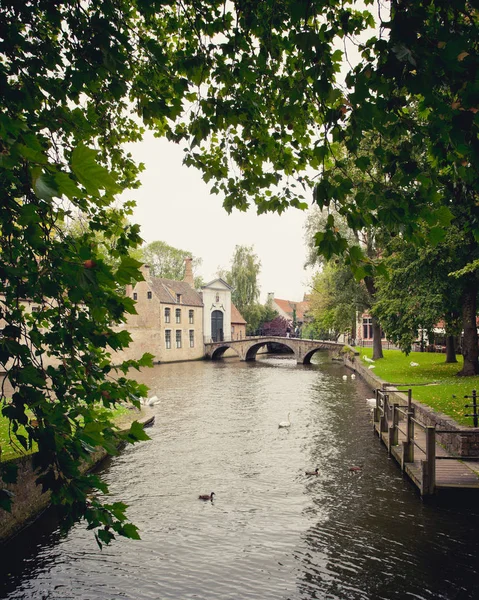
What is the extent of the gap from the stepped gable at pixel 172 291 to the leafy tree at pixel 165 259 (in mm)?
11708

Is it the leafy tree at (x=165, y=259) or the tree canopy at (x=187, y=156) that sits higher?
the leafy tree at (x=165, y=259)

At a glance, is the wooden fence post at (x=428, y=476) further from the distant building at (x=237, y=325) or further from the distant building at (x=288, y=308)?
the distant building at (x=288, y=308)

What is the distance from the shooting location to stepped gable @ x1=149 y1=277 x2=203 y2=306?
4634 cm

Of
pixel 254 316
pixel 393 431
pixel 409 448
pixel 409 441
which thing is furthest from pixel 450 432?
pixel 254 316

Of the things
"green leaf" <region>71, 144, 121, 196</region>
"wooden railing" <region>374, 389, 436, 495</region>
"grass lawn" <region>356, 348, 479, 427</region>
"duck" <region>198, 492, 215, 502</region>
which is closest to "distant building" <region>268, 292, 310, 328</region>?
"grass lawn" <region>356, 348, 479, 427</region>

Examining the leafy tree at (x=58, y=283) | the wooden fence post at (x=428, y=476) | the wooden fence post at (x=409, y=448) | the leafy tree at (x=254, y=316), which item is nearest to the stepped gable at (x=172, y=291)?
the leafy tree at (x=254, y=316)

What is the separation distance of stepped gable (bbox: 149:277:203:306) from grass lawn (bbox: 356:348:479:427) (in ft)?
78.0

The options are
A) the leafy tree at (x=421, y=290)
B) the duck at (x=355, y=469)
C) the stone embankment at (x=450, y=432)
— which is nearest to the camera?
the stone embankment at (x=450, y=432)

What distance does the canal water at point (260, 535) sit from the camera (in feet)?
21.8

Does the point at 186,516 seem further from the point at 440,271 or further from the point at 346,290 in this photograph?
the point at 346,290

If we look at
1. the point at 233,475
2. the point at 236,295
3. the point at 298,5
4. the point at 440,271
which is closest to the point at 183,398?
the point at 233,475

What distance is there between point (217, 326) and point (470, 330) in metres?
36.8

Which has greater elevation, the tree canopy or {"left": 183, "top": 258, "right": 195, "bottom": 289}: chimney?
{"left": 183, "top": 258, "right": 195, "bottom": 289}: chimney

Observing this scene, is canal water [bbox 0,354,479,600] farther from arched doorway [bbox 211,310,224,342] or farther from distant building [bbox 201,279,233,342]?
arched doorway [bbox 211,310,224,342]
